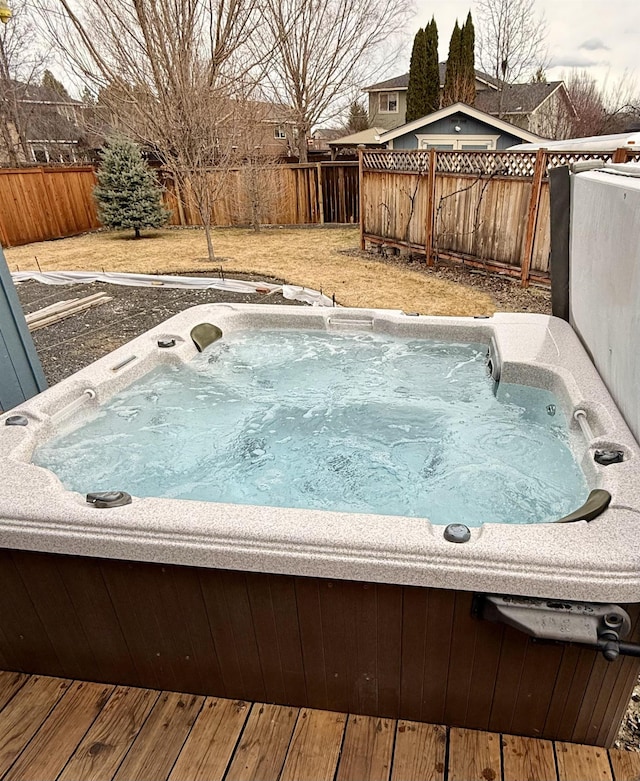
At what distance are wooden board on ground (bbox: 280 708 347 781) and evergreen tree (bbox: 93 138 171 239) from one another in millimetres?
9344

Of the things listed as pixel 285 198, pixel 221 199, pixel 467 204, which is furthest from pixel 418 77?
pixel 467 204

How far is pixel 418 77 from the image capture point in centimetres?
1516

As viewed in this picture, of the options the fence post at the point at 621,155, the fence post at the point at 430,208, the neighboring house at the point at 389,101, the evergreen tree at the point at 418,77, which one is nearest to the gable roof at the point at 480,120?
the fence post at the point at 430,208

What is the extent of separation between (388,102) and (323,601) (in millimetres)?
21042

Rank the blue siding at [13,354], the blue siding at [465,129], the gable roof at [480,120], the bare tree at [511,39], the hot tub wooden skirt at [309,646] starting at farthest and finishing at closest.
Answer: the bare tree at [511,39], the blue siding at [465,129], the gable roof at [480,120], the blue siding at [13,354], the hot tub wooden skirt at [309,646]

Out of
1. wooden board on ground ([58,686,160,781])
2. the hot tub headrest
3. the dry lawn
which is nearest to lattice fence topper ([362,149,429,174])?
the dry lawn

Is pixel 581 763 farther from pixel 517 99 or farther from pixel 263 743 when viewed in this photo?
pixel 517 99

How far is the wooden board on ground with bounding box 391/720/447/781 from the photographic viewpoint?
1.33 metres

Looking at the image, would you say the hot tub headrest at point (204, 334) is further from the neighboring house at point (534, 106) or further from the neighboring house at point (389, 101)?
the neighboring house at point (389, 101)

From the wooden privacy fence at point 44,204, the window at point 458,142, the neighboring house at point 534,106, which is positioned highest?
the neighboring house at point 534,106

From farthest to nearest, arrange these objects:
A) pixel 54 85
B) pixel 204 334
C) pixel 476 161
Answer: pixel 54 85, pixel 476 161, pixel 204 334

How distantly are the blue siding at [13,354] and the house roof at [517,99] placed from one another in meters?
17.1

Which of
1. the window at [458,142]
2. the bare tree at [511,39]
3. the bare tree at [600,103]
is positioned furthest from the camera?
the bare tree at [600,103]

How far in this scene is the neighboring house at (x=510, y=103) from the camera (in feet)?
53.0
